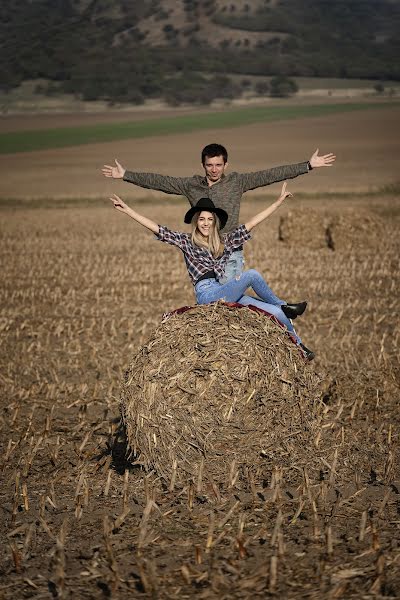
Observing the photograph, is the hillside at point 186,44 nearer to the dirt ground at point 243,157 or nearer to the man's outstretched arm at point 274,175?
the dirt ground at point 243,157

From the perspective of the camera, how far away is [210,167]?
24.8ft

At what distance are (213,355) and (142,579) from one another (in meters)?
1.92

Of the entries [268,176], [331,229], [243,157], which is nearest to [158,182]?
[268,176]

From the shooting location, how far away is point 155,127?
79.2 metres

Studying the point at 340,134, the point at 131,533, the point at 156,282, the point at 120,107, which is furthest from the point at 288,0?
the point at 131,533

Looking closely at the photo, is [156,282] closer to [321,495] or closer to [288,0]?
[321,495]

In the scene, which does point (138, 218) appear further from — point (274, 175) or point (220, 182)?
point (274, 175)

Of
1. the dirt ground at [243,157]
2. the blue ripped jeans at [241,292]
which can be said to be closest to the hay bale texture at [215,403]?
the blue ripped jeans at [241,292]

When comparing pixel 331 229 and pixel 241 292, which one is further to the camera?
pixel 331 229

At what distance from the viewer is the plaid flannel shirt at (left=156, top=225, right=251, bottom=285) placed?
7316 millimetres

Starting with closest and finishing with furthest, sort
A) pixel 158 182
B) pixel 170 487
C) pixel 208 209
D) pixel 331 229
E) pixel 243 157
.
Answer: pixel 170 487 → pixel 208 209 → pixel 158 182 → pixel 331 229 → pixel 243 157

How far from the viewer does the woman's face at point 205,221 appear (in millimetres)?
7270

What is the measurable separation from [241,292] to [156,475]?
144 centimetres

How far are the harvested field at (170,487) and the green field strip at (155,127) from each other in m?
52.7
